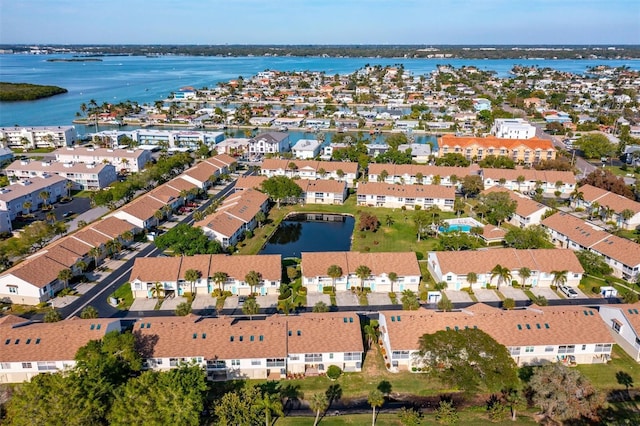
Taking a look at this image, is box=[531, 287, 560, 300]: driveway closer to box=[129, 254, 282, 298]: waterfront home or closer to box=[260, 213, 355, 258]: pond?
box=[260, 213, 355, 258]: pond

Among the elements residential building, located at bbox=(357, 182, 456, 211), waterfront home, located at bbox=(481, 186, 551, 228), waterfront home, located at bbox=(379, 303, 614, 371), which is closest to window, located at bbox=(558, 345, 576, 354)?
waterfront home, located at bbox=(379, 303, 614, 371)

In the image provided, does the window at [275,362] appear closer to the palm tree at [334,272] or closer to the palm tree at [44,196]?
the palm tree at [334,272]

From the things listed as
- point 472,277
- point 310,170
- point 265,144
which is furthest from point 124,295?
point 265,144

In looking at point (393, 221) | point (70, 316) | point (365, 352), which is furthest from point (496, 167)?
point (70, 316)

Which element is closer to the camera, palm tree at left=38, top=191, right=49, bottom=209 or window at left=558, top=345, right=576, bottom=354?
window at left=558, top=345, right=576, bottom=354

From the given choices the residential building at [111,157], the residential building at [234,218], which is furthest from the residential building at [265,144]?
the residential building at [234,218]

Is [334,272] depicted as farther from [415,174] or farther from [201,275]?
[415,174]

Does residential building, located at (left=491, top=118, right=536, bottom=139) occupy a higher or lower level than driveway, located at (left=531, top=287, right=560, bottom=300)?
higher
